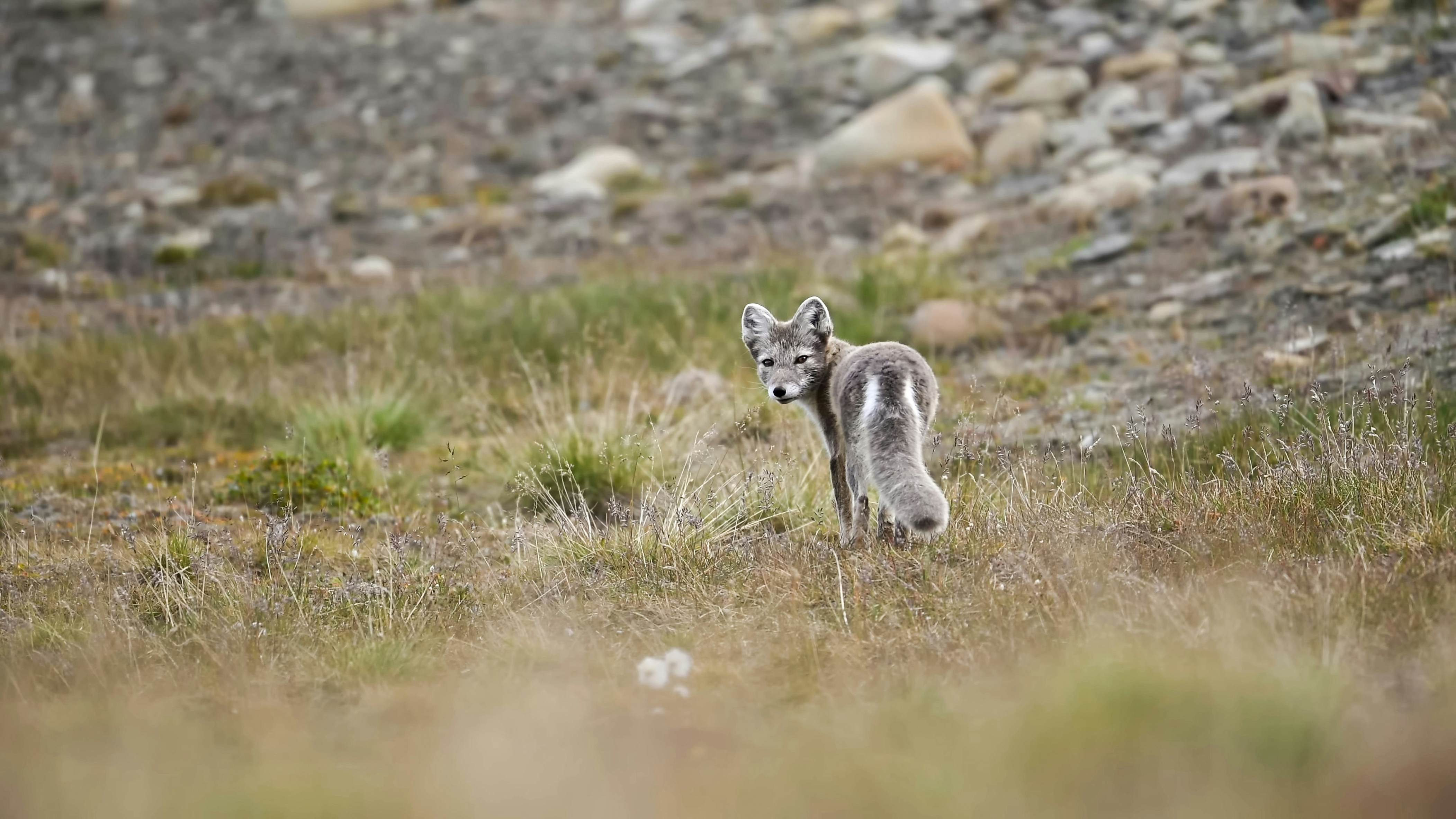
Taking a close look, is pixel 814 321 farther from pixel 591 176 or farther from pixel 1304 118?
pixel 591 176

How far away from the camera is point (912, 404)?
5.89 metres

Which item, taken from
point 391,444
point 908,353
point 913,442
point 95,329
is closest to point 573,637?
point 913,442

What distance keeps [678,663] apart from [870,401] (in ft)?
5.69

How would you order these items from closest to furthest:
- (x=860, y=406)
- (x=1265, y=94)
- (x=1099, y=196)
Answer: (x=860, y=406), (x=1099, y=196), (x=1265, y=94)

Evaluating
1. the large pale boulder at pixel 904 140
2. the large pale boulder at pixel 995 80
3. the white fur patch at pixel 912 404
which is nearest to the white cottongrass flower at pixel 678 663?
the white fur patch at pixel 912 404

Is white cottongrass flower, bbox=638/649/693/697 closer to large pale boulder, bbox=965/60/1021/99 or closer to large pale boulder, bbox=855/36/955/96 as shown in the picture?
large pale boulder, bbox=965/60/1021/99

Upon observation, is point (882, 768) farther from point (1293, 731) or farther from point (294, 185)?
point (294, 185)

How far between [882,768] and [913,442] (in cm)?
222

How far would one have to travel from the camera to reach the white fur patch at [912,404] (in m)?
5.85

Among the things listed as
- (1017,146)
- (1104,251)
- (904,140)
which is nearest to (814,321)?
(1104,251)

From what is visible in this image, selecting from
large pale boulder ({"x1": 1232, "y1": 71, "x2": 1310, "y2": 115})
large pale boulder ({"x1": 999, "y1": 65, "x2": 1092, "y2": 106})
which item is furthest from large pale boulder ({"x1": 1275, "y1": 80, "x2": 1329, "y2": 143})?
large pale boulder ({"x1": 999, "y1": 65, "x2": 1092, "y2": 106})

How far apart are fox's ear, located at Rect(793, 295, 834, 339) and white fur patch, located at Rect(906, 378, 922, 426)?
713 millimetres

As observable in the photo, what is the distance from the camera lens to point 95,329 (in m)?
14.1

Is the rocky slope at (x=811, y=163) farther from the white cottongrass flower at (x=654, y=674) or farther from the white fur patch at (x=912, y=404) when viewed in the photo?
the white cottongrass flower at (x=654, y=674)
